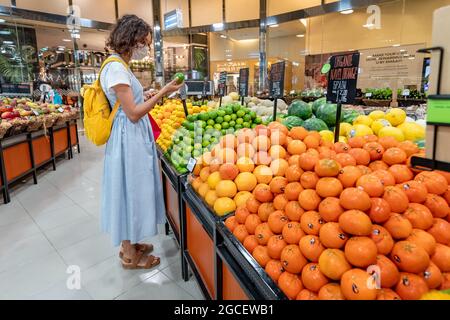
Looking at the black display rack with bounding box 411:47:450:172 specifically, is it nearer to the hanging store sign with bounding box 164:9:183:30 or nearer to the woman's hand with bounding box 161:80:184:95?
the woman's hand with bounding box 161:80:184:95

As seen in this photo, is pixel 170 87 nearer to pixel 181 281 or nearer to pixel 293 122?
pixel 293 122

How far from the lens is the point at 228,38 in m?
11.6

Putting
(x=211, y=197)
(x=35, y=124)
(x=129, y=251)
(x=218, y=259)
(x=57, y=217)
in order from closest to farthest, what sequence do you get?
(x=218, y=259) < (x=211, y=197) < (x=129, y=251) < (x=57, y=217) < (x=35, y=124)

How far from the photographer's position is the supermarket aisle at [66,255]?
2.27 meters

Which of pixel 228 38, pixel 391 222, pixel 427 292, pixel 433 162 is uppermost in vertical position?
pixel 228 38

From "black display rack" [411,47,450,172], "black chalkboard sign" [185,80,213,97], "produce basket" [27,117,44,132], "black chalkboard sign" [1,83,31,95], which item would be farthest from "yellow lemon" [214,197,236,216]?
"black chalkboard sign" [1,83,31,95]

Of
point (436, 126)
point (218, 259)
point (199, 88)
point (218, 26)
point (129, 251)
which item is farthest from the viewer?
point (218, 26)

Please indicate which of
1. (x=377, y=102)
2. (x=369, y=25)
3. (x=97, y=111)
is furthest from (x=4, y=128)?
(x=369, y=25)

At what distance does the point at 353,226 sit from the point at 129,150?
1.64 meters

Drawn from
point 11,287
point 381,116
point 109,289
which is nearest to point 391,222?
point 381,116

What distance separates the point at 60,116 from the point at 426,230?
20.2ft

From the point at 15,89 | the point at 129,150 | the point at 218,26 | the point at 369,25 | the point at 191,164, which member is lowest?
the point at 191,164

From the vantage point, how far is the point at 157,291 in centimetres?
226

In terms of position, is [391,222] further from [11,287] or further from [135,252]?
[11,287]
